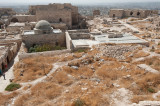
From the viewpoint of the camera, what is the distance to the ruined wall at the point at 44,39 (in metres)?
18.2

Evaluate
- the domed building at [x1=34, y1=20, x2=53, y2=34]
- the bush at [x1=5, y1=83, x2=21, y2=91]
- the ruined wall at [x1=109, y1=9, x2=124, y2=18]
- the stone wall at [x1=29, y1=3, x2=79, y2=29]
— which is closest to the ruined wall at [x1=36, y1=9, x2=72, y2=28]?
the stone wall at [x1=29, y1=3, x2=79, y2=29]

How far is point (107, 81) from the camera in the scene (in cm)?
938

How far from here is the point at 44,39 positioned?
61.6 ft

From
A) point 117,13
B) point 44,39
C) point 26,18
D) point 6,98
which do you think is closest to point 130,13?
point 117,13

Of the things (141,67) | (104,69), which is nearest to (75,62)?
(104,69)

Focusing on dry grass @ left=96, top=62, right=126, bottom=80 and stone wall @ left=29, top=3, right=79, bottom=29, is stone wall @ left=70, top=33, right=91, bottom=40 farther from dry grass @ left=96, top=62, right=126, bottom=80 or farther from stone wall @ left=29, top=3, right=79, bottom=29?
stone wall @ left=29, top=3, right=79, bottom=29

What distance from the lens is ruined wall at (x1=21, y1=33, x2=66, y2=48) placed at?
717 inches

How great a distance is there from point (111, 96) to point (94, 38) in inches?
A: 398

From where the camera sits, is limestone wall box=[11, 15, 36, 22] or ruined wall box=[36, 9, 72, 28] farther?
limestone wall box=[11, 15, 36, 22]

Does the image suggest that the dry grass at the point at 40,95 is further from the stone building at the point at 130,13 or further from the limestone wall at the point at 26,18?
the stone building at the point at 130,13

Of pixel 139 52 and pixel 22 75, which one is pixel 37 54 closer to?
pixel 22 75

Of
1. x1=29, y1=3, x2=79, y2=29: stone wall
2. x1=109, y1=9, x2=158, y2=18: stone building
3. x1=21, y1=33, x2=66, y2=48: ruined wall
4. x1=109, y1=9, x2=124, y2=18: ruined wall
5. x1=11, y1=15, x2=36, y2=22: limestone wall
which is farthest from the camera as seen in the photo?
x1=109, y1=9, x2=124, y2=18: ruined wall

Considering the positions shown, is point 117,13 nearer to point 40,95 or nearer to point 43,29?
point 43,29

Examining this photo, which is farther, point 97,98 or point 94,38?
point 94,38
